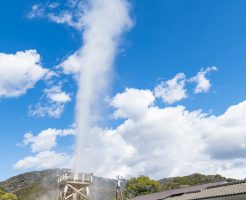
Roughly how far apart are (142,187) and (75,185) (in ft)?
102

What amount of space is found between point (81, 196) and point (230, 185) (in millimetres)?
18314

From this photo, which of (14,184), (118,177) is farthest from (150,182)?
(14,184)

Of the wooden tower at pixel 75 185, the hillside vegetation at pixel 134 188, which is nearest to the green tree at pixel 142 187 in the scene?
the hillside vegetation at pixel 134 188

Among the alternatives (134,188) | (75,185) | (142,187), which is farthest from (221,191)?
(134,188)

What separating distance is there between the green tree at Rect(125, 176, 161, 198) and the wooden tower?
2946cm

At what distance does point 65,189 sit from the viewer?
3800cm

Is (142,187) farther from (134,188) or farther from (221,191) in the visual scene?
(221,191)

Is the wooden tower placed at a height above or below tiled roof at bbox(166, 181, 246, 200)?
above

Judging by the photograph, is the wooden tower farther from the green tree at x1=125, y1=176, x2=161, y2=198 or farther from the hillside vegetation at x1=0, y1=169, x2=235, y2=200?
the green tree at x1=125, y1=176, x2=161, y2=198

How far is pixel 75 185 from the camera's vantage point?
3950 centimetres

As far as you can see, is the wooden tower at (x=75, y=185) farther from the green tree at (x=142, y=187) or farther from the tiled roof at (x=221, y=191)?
the green tree at (x=142, y=187)

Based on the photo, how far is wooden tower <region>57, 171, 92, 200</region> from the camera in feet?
126

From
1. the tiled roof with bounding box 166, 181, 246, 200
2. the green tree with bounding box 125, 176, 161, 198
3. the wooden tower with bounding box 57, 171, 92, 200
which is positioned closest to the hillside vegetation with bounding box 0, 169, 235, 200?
the green tree with bounding box 125, 176, 161, 198

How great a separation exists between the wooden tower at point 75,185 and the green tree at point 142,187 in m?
29.5
